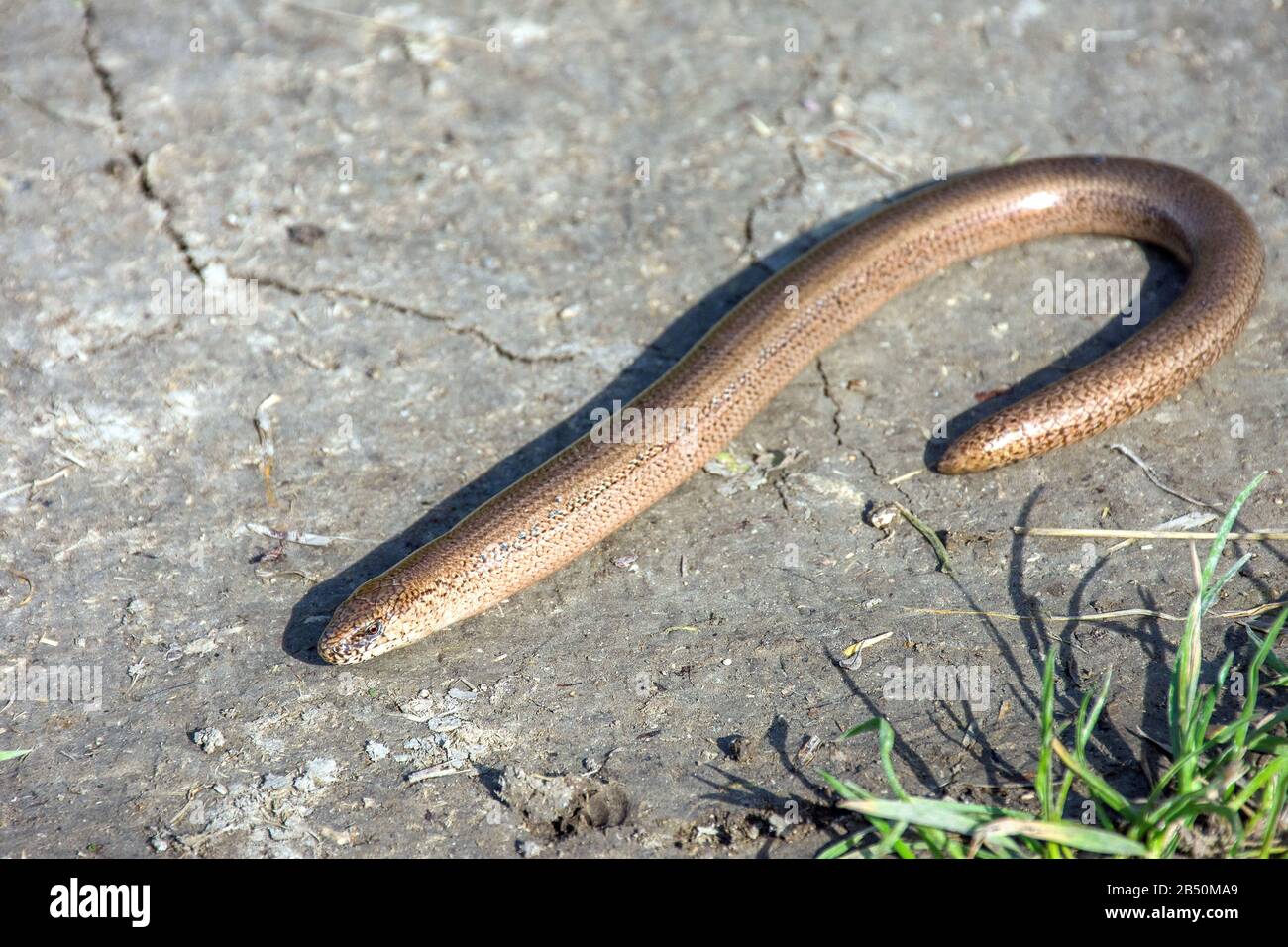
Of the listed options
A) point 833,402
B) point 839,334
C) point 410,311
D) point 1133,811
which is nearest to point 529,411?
point 410,311

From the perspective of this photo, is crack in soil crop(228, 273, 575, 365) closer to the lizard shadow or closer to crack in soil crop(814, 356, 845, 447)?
the lizard shadow

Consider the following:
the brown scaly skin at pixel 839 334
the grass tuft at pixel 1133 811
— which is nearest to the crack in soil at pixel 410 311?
the brown scaly skin at pixel 839 334

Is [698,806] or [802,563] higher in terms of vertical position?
[802,563]

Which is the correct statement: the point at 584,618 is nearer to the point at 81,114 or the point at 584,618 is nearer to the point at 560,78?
the point at 560,78

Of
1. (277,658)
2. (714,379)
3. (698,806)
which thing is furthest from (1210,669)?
(277,658)

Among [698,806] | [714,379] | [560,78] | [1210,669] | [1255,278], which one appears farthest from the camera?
[560,78]

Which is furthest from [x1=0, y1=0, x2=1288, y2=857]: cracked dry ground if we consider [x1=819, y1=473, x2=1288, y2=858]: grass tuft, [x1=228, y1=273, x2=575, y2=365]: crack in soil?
[x1=819, y1=473, x2=1288, y2=858]: grass tuft

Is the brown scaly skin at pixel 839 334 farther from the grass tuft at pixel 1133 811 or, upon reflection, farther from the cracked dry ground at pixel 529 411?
the grass tuft at pixel 1133 811
